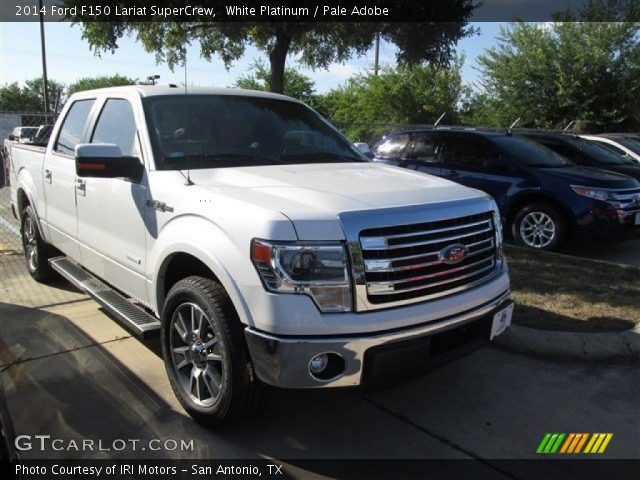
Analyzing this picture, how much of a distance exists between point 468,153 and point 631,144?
6279mm

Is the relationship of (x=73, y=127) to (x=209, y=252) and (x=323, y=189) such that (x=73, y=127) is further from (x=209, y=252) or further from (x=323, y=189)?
(x=323, y=189)

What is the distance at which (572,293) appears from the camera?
5273 mm

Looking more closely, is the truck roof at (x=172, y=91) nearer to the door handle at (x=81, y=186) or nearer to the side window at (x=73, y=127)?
the side window at (x=73, y=127)

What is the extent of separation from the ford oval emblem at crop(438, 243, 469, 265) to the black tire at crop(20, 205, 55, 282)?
14.2 ft

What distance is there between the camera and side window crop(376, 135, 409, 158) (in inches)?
367

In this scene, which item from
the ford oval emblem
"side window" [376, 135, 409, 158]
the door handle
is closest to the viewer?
the ford oval emblem

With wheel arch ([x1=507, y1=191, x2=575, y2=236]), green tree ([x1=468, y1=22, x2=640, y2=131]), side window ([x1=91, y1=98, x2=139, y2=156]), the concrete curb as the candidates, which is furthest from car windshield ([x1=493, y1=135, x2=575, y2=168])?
green tree ([x1=468, y1=22, x2=640, y2=131])

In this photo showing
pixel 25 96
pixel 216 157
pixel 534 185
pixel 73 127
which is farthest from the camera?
pixel 25 96

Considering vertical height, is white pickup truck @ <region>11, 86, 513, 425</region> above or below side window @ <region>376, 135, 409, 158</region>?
below

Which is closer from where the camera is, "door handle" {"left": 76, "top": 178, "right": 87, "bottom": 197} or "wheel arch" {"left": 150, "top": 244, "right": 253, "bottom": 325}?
"wheel arch" {"left": 150, "top": 244, "right": 253, "bottom": 325}

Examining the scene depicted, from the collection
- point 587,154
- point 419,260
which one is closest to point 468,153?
point 587,154

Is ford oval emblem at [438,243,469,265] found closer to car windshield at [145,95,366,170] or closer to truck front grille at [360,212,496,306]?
truck front grille at [360,212,496,306]

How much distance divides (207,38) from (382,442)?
382 inches

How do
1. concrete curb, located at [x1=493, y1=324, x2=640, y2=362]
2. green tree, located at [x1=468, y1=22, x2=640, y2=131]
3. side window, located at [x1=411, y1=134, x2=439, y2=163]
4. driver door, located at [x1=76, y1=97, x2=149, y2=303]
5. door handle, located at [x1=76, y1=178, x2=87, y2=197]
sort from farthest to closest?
green tree, located at [x1=468, y1=22, x2=640, y2=131] < side window, located at [x1=411, y1=134, x2=439, y2=163] < door handle, located at [x1=76, y1=178, x2=87, y2=197] < concrete curb, located at [x1=493, y1=324, x2=640, y2=362] < driver door, located at [x1=76, y1=97, x2=149, y2=303]
